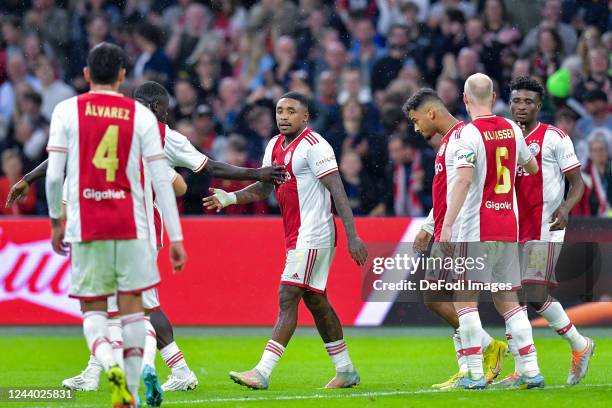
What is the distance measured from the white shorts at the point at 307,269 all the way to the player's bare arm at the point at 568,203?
73.5 inches

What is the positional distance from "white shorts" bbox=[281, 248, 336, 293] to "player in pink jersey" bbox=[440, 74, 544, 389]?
1.13 meters

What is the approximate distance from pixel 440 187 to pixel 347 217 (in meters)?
0.77

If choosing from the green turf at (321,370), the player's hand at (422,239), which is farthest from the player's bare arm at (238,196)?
the green turf at (321,370)

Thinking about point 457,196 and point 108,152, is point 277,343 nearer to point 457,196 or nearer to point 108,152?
point 457,196

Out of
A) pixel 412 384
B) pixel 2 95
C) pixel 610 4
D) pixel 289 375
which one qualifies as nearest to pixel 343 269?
pixel 289 375

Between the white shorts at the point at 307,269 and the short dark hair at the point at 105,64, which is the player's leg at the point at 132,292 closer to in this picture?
the short dark hair at the point at 105,64

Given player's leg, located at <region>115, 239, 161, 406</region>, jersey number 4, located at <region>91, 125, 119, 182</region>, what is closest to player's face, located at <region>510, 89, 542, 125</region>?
player's leg, located at <region>115, 239, 161, 406</region>

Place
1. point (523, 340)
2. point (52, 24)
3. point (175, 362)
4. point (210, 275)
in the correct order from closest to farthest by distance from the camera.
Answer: point (523, 340), point (175, 362), point (210, 275), point (52, 24)

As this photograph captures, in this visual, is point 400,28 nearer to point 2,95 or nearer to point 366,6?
point 366,6

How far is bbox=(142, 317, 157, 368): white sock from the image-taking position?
879cm

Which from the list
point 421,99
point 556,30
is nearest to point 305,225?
point 421,99

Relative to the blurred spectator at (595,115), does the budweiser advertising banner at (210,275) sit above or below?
below

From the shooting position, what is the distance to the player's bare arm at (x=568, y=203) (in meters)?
9.77

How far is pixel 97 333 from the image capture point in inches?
300
